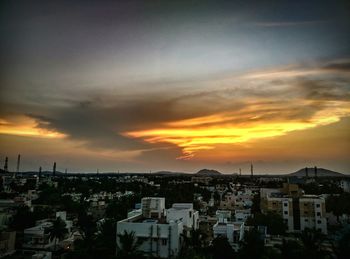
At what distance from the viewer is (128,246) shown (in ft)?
13.0

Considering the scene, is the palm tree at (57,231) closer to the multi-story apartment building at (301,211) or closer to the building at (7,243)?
the building at (7,243)

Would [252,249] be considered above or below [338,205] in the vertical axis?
below

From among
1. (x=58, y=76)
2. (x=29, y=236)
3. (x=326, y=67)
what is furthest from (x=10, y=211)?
(x=326, y=67)

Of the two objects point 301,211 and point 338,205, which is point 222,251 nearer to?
point 301,211

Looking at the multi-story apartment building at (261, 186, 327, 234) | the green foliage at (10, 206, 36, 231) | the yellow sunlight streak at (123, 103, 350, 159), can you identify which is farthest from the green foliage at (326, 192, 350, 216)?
the green foliage at (10, 206, 36, 231)

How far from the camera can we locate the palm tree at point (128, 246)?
377 centimetres

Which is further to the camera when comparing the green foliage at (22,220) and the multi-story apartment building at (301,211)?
the multi-story apartment building at (301,211)

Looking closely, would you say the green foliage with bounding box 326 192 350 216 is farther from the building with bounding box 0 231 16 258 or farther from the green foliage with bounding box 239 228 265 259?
the building with bounding box 0 231 16 258

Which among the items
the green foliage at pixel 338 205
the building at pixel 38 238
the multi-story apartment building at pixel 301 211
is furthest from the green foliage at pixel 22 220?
the green foliage at pixel 338 205

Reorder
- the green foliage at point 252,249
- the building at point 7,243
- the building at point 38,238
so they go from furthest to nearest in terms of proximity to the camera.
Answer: the building at point 38,238
the building at point 7,243
the green foliage at point 252,249

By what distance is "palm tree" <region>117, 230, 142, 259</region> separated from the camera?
377cm

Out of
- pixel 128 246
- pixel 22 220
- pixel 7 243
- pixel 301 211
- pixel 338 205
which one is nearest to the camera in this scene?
pixel 128 246

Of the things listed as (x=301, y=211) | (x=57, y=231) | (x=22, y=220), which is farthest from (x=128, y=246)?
(x=301, y=211)

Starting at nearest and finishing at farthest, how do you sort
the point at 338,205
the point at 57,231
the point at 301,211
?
the point at 57,231 → the point at 301,211 → the point at 338,205
